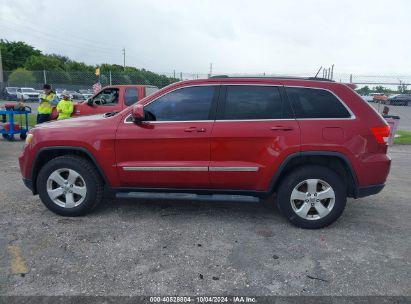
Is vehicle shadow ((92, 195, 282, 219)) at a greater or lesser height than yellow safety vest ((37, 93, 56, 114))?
lesser

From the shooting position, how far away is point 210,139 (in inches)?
157

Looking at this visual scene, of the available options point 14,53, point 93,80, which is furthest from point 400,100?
point 14,53

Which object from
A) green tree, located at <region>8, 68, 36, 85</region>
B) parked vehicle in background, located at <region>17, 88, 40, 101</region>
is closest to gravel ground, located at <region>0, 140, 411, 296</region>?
parked vehicle in background, located at <region>17, 88, 40, 101</region>

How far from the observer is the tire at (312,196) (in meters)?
3.95

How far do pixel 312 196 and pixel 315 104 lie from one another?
3.50ft

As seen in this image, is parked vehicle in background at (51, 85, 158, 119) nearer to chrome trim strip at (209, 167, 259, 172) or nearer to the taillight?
chrome trim strip at (209, 167, 259, 172)

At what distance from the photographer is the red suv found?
3.92 m

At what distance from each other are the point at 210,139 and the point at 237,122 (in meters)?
0.37

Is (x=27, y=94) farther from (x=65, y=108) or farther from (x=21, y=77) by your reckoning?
(x=65, y=108)

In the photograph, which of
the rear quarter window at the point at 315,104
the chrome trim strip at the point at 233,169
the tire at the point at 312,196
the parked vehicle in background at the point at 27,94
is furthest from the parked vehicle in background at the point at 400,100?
the chrome trim strip at the point at 233,169

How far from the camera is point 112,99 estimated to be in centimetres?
959

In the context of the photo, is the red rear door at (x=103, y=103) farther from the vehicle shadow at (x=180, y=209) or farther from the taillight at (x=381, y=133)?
the taillight at (x=381, y=133)

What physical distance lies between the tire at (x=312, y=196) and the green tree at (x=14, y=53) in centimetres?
6921

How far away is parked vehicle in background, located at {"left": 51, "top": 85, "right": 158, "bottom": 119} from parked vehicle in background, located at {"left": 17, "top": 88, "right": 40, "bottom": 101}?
23004mm
